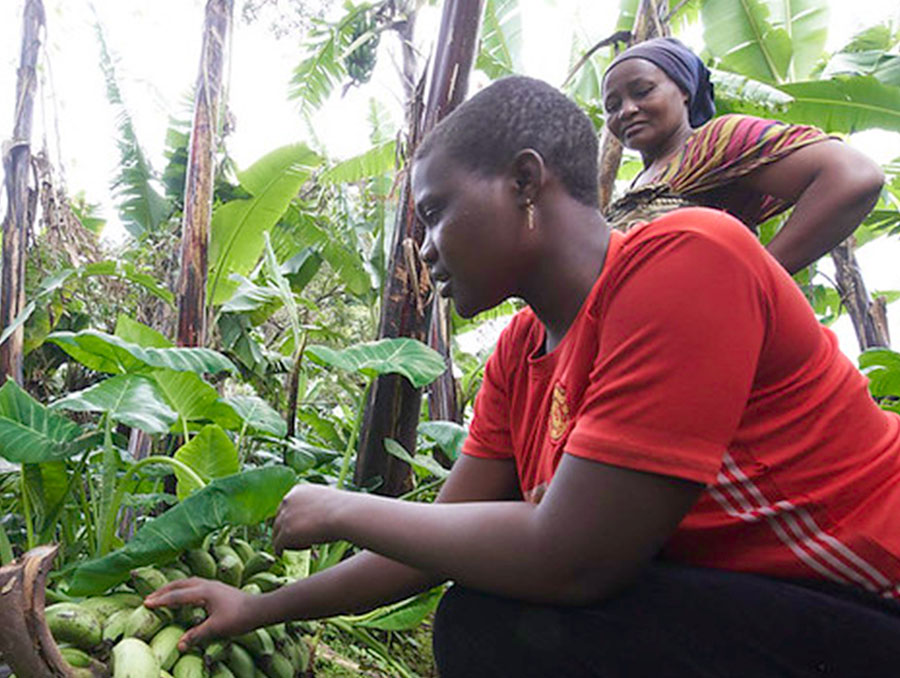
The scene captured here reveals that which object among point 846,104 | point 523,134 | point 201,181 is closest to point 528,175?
point 523,134

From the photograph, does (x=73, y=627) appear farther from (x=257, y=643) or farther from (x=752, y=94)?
(x=752, y=94)

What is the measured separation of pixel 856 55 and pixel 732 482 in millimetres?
4718

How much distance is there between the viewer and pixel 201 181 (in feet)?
9.65

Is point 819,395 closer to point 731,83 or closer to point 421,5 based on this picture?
point 731,83

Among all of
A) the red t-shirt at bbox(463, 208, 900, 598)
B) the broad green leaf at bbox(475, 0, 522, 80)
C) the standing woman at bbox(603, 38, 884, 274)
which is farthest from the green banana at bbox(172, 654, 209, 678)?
the broad green leaf at bbox(475, 0, 522, 80)

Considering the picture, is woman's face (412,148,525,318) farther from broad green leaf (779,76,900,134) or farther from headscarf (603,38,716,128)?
broad green leaf (779,76,900,134)

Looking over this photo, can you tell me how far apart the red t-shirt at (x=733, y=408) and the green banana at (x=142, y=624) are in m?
→ 0.85

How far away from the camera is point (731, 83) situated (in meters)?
3.25

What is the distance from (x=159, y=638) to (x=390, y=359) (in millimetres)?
905

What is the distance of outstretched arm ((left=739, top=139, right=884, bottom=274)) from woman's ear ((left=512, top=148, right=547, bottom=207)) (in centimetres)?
95

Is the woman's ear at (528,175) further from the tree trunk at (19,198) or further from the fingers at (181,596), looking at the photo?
the tree trunk at (19,198)

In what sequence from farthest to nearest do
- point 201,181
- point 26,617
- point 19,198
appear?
point 19,198, point 201,181, point 26,617

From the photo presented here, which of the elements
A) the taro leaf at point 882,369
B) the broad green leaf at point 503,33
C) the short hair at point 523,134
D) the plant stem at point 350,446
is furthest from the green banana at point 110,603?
the broad green leaf at point 503,33

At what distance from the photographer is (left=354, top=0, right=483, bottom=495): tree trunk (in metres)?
2.30
